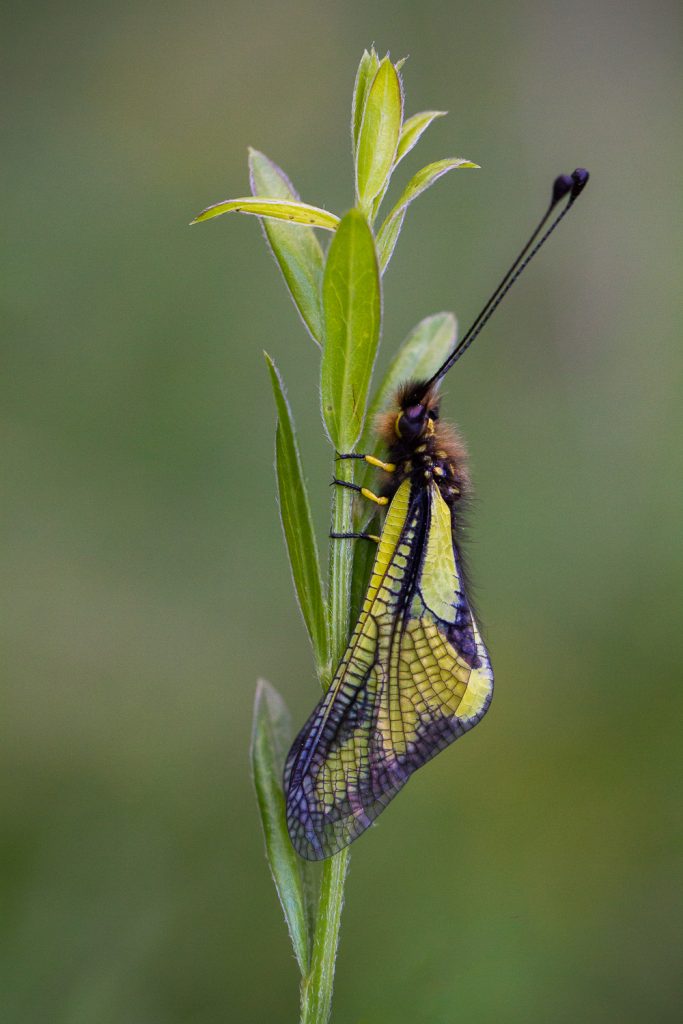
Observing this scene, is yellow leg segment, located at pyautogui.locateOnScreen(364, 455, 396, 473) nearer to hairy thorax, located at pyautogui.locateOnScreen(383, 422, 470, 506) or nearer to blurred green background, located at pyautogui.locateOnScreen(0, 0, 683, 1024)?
hairy thorax, located at pyautogui.locateOnScreen(383, 422, 470, 506)

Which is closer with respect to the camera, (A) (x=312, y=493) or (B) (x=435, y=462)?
(B) (x=435, y=462)

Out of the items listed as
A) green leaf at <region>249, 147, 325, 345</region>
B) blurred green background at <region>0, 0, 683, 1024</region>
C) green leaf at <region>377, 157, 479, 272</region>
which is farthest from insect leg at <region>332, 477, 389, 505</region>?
blurred green background at <region>0, 0, 683, 1024</region>

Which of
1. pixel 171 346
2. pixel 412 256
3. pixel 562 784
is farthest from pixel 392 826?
pixel 412 256

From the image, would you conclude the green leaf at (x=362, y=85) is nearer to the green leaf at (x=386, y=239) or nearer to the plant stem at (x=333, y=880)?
the green leaf at (x=386, y=239)

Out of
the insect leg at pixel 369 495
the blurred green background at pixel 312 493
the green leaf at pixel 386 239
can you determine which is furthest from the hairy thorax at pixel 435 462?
the blurred green background at pixel 312 493

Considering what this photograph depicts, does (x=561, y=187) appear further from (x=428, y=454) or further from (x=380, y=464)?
(x=428, y=454)

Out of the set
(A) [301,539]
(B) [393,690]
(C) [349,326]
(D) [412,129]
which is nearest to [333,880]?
(B) [393,690]

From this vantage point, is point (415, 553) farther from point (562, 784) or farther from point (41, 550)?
point (41, 550)
